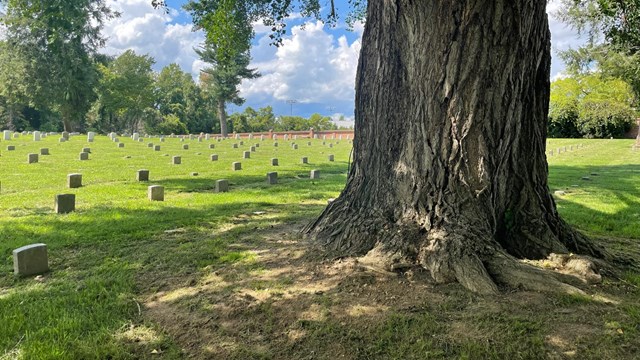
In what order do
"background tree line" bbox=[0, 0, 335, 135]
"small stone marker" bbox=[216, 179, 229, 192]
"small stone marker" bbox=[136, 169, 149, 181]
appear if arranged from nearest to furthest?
"small stone marker" bbox=[216, 179, 229, 192]
"small stone marker" bbox=[136, 169, 149, 181]
"background tree line" bbox=[0, 0, 335, 135]

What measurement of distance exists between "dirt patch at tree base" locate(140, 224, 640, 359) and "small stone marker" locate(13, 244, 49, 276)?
110 centimetres

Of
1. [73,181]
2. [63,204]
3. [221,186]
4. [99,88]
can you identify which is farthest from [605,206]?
[99,88]

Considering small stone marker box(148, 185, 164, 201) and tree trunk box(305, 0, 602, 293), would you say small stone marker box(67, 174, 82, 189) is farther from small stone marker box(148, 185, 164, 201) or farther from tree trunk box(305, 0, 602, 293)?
tree trunk box(305, 0, 602, 293)

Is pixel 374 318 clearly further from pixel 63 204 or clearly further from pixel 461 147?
pixel 63 204

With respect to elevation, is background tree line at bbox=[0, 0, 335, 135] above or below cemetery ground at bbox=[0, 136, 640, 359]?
above

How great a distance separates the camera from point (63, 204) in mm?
6160

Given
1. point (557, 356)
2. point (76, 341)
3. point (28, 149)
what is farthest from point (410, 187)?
point (28, 149)

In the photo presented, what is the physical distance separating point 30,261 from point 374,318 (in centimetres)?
320

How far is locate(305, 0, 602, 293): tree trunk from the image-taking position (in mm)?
3311

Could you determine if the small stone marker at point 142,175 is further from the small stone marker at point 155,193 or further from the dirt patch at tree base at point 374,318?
the dirt patch at tree base at point 374,318

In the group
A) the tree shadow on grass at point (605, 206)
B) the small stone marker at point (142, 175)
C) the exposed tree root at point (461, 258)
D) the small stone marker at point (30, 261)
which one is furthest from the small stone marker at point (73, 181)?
the tree shadow on grass at point (605, 206)

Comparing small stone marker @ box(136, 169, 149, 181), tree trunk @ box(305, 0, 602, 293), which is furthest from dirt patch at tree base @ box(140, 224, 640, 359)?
small stone marker @ box(136, 169, 149, 181)

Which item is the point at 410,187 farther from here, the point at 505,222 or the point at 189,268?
the point at 189,268

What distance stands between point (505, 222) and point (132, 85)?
47482 mm
